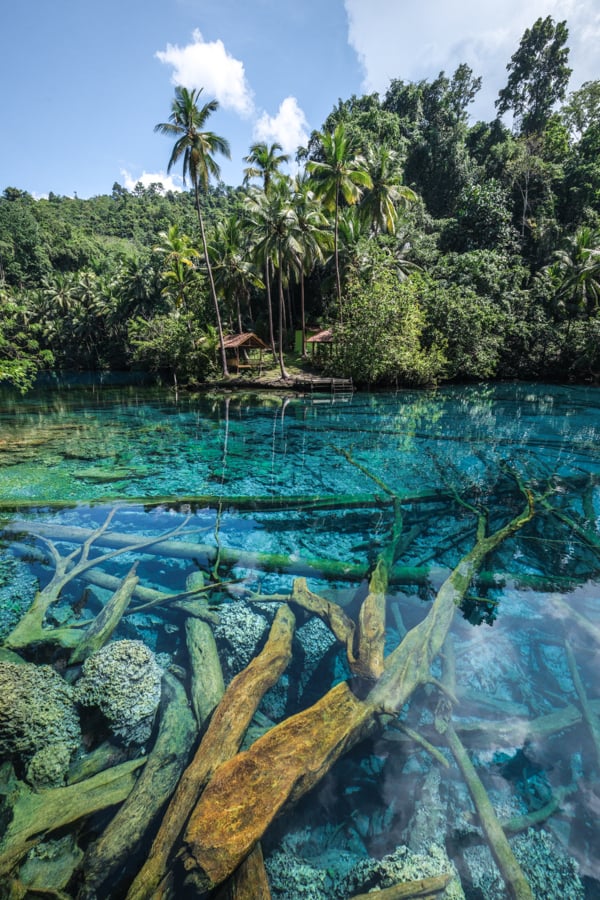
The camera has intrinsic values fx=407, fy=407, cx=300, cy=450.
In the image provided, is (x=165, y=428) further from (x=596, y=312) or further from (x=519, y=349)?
(x=596, y=312)

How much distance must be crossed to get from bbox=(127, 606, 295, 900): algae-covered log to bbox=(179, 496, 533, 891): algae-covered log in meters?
0.11

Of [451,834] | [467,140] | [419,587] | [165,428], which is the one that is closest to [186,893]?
[451,834]

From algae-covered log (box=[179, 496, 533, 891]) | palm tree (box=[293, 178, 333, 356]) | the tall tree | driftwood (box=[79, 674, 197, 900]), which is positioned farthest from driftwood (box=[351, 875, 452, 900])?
the tall tree

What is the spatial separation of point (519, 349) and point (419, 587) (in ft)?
100

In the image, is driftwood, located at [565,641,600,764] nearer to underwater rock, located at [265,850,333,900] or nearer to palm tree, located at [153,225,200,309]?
underwater rock, located at [265,850,333,900]

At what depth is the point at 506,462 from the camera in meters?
11.2

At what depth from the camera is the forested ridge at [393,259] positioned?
2558cm

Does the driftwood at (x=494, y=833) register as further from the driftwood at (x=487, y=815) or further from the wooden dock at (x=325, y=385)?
the wooden dock at (x=325, y=385)

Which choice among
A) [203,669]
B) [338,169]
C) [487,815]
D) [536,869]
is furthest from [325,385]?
[536,869]

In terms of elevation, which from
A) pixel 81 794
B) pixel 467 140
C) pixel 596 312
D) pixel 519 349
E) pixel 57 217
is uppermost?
pixel 57 217

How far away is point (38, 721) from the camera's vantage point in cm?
328

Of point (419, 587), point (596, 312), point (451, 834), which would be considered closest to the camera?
point (451, 834)

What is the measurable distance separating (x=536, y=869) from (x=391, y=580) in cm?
323

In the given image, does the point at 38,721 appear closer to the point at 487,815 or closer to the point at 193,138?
the point at 487,815
